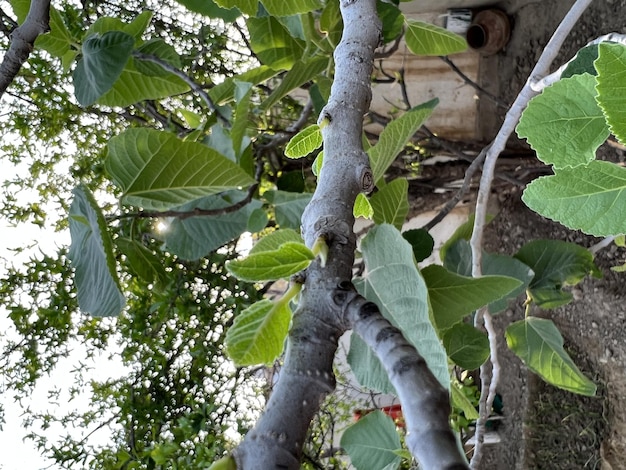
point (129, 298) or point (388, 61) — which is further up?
point (388, 61)

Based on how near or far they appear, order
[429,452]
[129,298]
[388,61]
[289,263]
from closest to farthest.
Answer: [429,452], [289,263], [129,298], [388,61]

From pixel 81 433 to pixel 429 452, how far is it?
1065 millimetres

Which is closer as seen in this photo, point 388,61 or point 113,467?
point 113,467

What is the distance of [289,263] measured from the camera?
0.76 ft

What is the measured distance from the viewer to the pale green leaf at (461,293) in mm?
385

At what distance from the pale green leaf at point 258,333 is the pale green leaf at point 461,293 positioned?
0.49ft

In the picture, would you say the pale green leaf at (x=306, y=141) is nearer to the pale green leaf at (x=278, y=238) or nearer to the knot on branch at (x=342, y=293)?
the pale green leaf at (x=278, y=238)

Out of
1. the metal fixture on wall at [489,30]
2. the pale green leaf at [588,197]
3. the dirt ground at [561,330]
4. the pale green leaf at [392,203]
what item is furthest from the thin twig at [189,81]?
the metal fixture on wall at [489,30]

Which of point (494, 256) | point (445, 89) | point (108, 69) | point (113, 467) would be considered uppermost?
point (445, 89)

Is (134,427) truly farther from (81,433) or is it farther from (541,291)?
(541,291)

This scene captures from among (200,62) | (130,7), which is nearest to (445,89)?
(200,62)

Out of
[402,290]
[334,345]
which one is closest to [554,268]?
[402,290]

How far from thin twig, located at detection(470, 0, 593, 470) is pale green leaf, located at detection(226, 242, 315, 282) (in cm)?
30

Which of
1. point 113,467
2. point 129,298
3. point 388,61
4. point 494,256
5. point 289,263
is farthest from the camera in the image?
point 388,61
